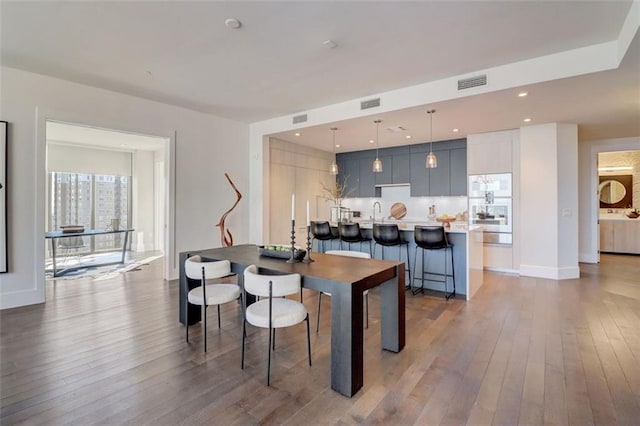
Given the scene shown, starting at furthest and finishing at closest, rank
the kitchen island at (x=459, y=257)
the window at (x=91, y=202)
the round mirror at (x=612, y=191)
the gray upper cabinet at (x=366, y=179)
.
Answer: the round mirror at (x=612, y=191) → the gray upper cabinet at (x=366, y=179) → the window at (x=91, y=202) → the kitchen island at (x=459, y=257)

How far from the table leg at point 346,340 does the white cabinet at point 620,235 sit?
9.04m

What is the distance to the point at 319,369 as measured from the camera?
2.45 metres

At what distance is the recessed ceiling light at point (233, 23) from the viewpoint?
281 centimetres

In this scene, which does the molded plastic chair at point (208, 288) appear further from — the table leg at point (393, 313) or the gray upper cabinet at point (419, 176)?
the gray upper cabinet at point (419, 176)

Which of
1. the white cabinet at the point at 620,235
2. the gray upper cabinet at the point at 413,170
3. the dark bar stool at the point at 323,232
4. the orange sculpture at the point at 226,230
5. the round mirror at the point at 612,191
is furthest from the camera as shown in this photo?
the round mirror at the point at 612,191

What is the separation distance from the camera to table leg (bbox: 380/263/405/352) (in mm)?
2736

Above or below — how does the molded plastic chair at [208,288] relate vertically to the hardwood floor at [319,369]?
above

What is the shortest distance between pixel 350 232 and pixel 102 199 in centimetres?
696

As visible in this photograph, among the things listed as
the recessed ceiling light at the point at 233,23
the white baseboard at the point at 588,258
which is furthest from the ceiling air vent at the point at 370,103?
the white baseboard at the point at 588,258

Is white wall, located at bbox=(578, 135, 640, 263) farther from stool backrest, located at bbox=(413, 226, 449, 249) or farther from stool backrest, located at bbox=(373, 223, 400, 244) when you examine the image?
stool backrest, located at bbox=(373, 223, 400, 244)

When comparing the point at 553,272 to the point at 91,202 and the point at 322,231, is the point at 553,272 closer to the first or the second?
the point at 322,231

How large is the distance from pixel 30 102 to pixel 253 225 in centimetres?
378

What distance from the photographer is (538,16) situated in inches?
108

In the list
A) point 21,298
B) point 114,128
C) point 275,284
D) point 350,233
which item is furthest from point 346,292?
point 114,128
